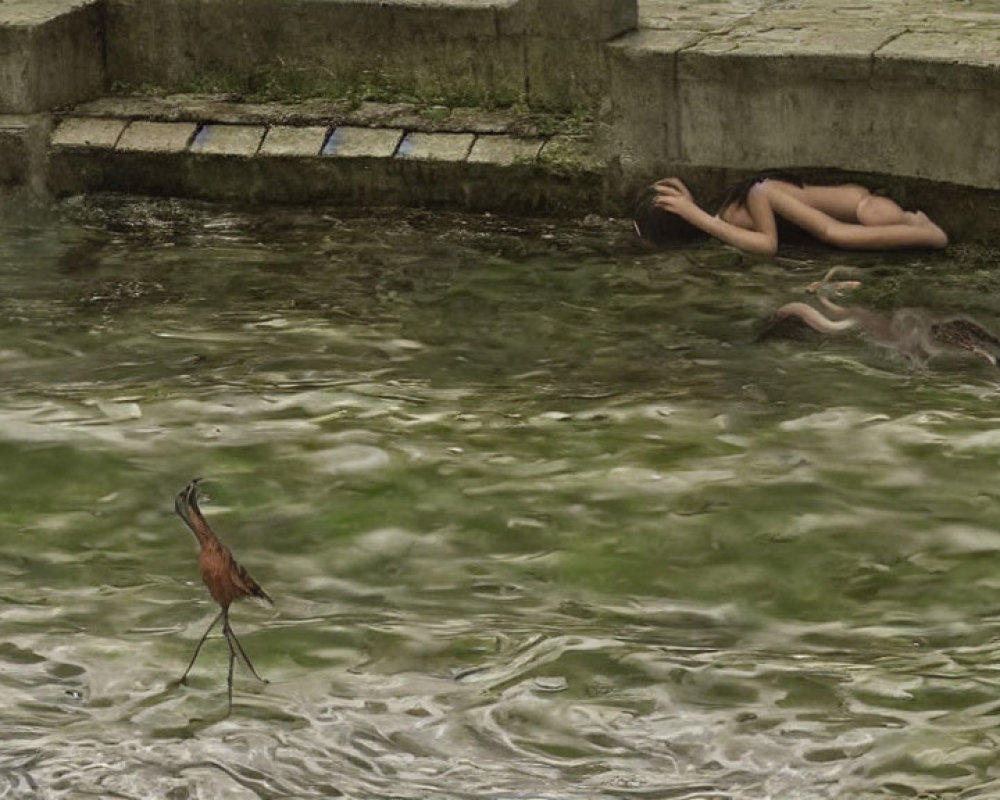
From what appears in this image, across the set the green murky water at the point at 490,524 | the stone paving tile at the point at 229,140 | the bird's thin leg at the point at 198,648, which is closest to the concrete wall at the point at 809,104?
the green murky water at the point at 490,524

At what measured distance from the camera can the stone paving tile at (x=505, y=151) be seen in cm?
893

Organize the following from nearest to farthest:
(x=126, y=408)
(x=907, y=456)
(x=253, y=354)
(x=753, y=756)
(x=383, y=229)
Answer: (x=753, y=756) → (x=907, y=456) → (x=126, y=408) → (x=253, y=354) → (x=383, y=229)

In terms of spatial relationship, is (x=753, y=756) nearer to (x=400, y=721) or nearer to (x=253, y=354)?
(x=400, y=721)

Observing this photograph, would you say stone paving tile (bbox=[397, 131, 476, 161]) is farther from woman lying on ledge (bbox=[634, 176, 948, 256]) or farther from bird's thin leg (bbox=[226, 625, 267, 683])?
bird's thin leg (bbox=[226, 625, 267, 683])

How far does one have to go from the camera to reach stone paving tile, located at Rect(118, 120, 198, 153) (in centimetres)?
943

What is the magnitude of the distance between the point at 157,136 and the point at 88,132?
35cm

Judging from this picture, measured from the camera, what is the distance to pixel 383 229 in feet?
29.6

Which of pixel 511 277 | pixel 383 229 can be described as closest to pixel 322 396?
pixel 511 277

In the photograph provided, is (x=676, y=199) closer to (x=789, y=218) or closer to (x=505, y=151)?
(x=789, y=218)

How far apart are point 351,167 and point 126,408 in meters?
2.50

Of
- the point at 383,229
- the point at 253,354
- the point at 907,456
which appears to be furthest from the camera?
the point at 383,229

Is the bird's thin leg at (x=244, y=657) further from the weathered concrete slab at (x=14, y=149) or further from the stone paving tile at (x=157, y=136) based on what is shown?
the weathered concrete slab at (x=14, y=149)

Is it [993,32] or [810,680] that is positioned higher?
[993,32]

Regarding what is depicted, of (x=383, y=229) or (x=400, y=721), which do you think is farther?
(x=383, y=229)
